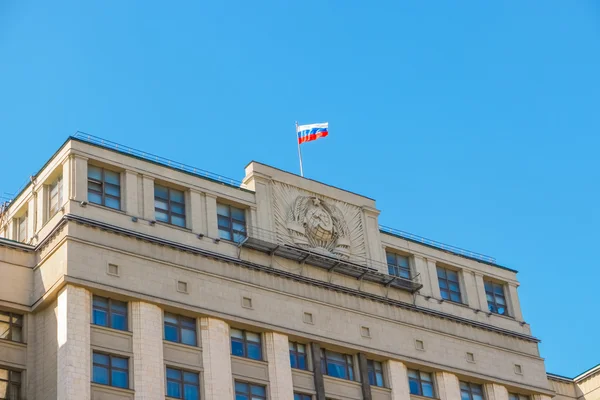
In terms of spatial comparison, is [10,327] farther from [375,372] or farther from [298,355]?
[375,372]

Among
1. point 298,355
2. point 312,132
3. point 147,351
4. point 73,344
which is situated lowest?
point 73,344

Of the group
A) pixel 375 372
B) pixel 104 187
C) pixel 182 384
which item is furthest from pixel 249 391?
pixel 104 187

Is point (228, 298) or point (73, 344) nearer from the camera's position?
point (73, 344)

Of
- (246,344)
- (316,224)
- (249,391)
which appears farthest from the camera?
(316,224)

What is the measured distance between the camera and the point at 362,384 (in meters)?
67.6

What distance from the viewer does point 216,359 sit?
62.4 m

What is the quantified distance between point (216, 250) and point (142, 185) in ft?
17.1

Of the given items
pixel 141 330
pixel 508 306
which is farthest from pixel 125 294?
pixel 508 306

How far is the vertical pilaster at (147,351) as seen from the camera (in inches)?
2333

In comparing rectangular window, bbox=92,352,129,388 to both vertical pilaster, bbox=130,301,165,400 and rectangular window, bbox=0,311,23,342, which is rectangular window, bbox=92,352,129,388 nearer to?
vertical pilaster, bbox=130,301,165,400

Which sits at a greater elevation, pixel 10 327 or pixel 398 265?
pixel 398 265

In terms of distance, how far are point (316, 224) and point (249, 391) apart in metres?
11.5

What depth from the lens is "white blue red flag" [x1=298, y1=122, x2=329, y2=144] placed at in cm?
7538

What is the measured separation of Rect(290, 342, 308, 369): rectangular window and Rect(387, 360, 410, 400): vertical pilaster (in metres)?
5.57
